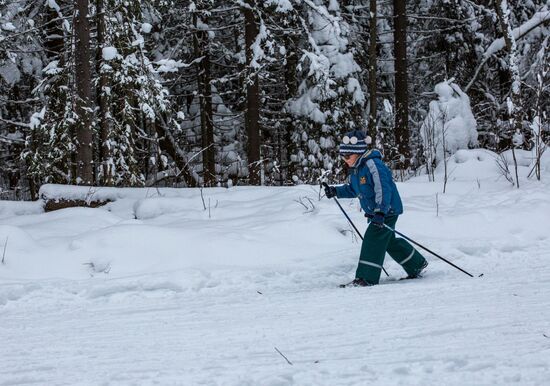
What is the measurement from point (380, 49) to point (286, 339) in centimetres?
1835

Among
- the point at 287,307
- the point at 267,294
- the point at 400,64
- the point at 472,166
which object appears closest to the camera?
the point at 287,307

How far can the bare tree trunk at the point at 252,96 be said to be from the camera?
14.2 m

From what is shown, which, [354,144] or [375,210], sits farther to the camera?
[354,144]

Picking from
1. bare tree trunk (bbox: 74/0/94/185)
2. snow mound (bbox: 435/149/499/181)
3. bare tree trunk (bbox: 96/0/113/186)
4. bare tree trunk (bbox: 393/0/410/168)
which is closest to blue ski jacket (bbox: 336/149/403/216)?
snow mound (bbox: 435/149/499/181)

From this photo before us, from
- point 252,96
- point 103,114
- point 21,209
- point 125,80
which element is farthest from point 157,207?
point 252,96

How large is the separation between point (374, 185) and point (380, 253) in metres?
0.69

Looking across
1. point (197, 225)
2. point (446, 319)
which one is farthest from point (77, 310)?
point (446, 319)

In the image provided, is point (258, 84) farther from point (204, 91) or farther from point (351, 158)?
point (351, 158)

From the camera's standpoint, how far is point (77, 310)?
5.20 metres

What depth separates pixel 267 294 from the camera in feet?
18.1

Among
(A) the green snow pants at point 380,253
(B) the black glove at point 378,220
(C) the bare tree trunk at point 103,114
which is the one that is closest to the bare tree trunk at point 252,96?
(C) the bare tree trunk at point 103,114

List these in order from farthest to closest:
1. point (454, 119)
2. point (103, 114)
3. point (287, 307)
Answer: point (454, 119)
point (103, 114)
point (287, 307)

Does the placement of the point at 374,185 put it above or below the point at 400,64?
below

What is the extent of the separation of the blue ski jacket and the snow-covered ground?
2.53 feet
